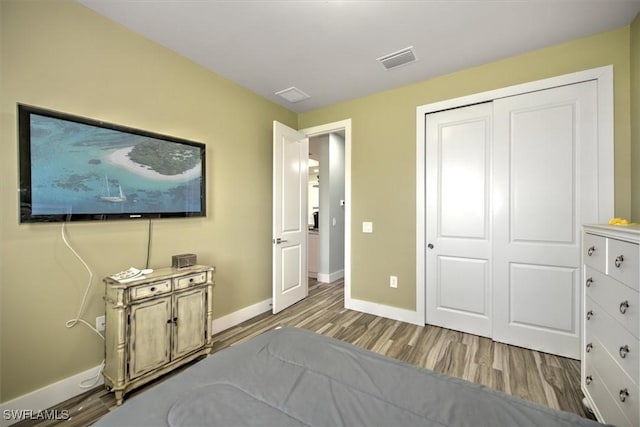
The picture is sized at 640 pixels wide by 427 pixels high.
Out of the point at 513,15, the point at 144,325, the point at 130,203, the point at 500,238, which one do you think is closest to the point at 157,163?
the point at 130,203

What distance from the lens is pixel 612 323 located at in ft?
4.50

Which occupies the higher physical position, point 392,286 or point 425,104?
point 425,104

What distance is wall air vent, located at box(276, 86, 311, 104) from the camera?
10.0ft

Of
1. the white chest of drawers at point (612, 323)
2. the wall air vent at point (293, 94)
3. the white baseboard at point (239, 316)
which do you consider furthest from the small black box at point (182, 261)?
the white chest of drawers at point (612, 323)

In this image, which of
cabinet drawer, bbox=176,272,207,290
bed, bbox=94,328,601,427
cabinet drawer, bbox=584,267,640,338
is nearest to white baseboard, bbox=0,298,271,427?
cabinet drawer, bbox=176,272,207,290

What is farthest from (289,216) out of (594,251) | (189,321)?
(594,251)

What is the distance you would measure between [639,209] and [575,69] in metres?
1.24

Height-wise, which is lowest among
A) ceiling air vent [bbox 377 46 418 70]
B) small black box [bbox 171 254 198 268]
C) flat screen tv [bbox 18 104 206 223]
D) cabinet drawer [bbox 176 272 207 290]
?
cabinet drawer [bbox 176 272 207 290]

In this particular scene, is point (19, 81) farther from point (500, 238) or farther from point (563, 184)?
point (563, 184)

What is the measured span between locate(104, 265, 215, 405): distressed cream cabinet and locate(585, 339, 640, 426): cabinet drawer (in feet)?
8.39

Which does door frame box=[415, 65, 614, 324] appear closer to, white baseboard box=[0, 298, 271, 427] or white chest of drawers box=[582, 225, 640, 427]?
white chest of drawers box=[582, 225, 640, 427]

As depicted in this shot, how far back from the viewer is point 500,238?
2.48m

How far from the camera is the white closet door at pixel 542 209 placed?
2184 mm

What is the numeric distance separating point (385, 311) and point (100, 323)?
272cm
